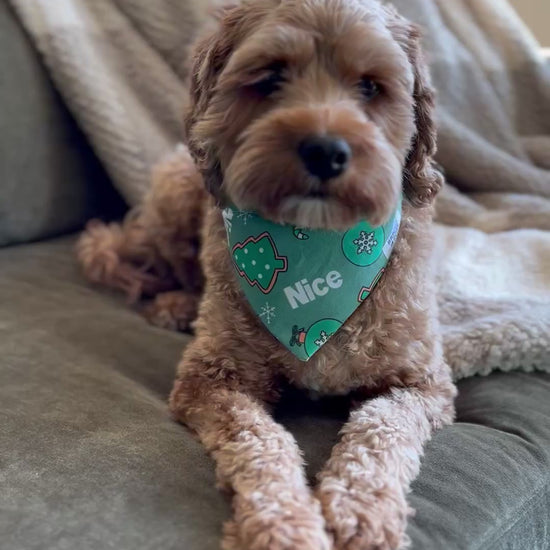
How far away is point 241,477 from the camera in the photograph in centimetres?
130

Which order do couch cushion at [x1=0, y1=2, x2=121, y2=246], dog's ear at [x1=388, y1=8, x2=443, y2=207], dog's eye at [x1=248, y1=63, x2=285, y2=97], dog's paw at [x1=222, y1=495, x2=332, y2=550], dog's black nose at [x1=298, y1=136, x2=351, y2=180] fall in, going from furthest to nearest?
couch cushion at [x1=0, y1=2, x2=121, y2=246]
dog's ear at [x1=388, y1=8, x2=443, y2=207]
dog's eye at [x1=248, y1=63, x2=285, y2=97]
dog's black nose at [x1=298, y1=136, x2=351, y2=180]
dog's paw at [x1=222, y1=495, x2=332, y2=550]

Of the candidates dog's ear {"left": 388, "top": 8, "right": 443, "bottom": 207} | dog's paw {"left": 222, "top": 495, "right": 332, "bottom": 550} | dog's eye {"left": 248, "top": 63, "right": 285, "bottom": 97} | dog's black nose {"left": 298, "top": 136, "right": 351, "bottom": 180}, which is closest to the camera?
dog's paw {"left": 222, "top": 495, "right": 332, "bottom": 550}

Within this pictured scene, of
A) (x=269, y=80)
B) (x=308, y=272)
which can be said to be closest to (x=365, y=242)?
(x=308, y=272)

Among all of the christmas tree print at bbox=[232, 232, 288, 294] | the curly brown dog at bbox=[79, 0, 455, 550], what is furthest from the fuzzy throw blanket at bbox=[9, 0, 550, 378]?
the christmas tree print at bbox=[232, 232, 288, 294]

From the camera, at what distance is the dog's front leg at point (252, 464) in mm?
1165

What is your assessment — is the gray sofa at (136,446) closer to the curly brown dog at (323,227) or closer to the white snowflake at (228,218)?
the curly brown dog at (323,227)

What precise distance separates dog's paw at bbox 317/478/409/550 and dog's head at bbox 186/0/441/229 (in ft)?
1.57

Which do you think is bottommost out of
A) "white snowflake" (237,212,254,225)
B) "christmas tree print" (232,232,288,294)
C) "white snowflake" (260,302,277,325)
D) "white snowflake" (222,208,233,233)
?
"white snowflake" (260,302,277,325)

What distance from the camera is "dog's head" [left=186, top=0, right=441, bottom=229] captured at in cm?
130

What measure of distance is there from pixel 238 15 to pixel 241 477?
907 millimetres

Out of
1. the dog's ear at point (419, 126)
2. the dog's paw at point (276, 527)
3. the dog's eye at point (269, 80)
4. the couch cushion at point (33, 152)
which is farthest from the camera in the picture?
the couch cushion at point (33, 152)

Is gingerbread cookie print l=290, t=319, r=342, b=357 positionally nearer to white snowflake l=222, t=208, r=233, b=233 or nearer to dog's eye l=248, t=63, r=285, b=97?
white snowflake l=222, t=208, r=233, b=233

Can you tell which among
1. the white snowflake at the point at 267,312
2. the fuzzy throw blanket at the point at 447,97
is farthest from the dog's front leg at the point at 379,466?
the fuzzy throw blanket at the point at 447,97

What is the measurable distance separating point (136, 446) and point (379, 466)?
0.47 m
